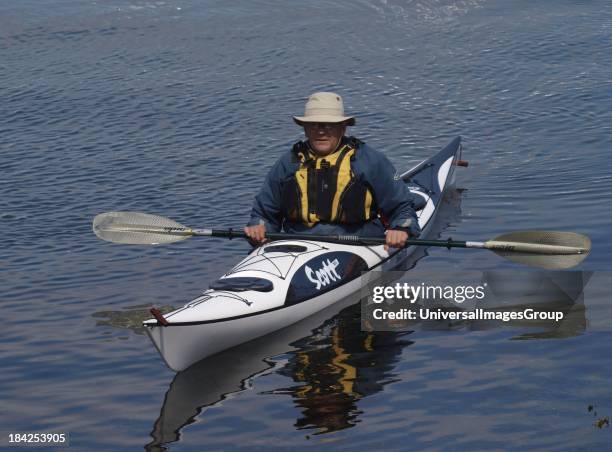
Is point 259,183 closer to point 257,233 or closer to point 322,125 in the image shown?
point 257,233

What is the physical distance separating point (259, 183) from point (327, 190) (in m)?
5.26

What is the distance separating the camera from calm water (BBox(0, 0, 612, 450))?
30.0ft

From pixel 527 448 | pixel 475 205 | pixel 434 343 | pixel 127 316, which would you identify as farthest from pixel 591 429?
pixel 475 205

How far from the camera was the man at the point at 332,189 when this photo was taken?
38.0 feet

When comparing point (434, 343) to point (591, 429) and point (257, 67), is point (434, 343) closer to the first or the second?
point (591, 429)

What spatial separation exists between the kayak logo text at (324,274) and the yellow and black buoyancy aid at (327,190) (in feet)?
1.73

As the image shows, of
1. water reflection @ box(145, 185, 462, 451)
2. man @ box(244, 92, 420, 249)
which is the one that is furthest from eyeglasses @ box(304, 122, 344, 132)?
water reflection @ box(145, 185, 462, 451)

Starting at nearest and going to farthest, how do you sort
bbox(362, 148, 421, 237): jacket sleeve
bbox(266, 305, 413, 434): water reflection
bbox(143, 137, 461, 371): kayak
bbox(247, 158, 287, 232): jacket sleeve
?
bbox(266, 305, 413, 434): water reflection → bbox(143, 137, 461, 371): kayak → bbox(362, 148, 421, 237): jacket sleeve → bbox(247, 158, 287, 232): jacket sleeve

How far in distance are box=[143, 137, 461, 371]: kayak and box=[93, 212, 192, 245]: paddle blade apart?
3.40 ft

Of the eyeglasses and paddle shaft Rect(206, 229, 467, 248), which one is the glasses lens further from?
paddle shaft Rect(206, 229, 467, 248)

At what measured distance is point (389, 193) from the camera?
1181cm

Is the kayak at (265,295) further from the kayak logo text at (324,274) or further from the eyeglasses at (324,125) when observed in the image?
the eyeglasses at (324,125)

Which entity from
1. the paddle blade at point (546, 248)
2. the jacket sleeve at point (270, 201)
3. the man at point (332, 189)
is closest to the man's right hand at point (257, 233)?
the man at point (332, 189)

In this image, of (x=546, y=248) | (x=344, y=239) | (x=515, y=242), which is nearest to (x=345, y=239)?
(x=344, y=239)
